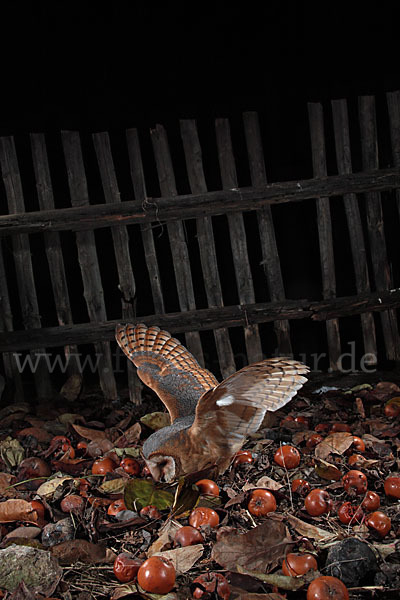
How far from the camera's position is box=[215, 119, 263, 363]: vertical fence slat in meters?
4.16

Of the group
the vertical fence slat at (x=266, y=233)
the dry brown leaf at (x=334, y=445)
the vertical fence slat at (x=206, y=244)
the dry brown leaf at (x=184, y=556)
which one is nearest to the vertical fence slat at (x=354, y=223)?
the vertical fence slat at (x=266, y=233)

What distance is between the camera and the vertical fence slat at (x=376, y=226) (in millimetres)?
4211

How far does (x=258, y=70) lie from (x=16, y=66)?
1846mm

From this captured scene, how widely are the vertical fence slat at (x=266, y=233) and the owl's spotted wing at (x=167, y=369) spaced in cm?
133

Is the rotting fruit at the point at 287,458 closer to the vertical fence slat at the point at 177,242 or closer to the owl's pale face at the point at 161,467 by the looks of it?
the owl's pale face at the point at 161,467

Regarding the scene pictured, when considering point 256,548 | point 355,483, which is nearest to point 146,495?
point 256,548

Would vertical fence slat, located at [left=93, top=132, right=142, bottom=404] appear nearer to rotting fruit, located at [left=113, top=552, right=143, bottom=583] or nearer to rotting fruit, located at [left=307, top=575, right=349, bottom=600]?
rotting fruit, located at [left=113, top=552, right=143, bottom=583]

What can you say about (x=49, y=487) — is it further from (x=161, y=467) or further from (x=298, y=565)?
(x=298, y=565)

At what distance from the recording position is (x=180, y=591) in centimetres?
187

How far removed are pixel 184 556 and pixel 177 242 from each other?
8.62 feet

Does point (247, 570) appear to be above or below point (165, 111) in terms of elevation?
below

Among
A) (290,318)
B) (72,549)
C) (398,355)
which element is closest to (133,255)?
(290,318)

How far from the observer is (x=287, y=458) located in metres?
2.78

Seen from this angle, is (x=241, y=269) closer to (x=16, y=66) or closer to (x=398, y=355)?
(x=398, y=355)
